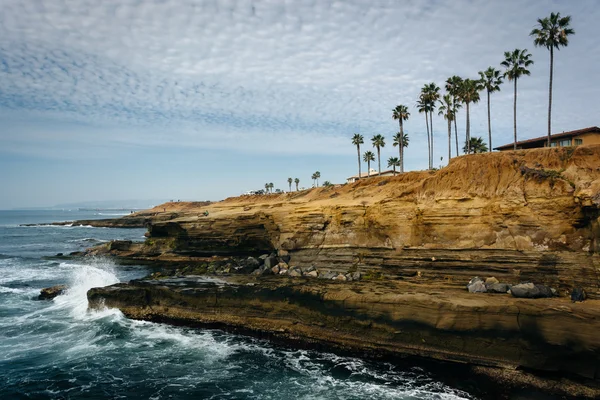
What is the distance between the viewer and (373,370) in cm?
1502

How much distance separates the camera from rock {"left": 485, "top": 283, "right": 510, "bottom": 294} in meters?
17.1

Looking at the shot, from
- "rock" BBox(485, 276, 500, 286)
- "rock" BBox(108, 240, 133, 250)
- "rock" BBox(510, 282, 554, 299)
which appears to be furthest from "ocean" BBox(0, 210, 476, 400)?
"rock" BBox(108, 240, 133, 250)

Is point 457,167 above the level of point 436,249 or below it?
above

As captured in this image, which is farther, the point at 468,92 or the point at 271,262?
the point at 468,92

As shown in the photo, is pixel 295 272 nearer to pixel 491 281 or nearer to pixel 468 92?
pixel 491 281

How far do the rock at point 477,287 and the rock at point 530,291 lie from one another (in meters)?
1.23

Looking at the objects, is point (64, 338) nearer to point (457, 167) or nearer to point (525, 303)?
point (525, 303)

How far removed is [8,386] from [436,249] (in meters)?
20.5

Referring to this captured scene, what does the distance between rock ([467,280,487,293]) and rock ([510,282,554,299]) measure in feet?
4.05

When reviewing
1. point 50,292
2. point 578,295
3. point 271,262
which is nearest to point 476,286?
point 578,295

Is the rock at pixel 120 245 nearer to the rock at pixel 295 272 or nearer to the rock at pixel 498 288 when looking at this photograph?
the rock at pixel 295 272

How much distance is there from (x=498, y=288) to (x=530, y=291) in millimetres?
1355

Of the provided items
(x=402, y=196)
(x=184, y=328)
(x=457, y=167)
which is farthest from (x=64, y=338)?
(x=457, y=167)

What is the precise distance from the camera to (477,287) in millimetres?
17594
